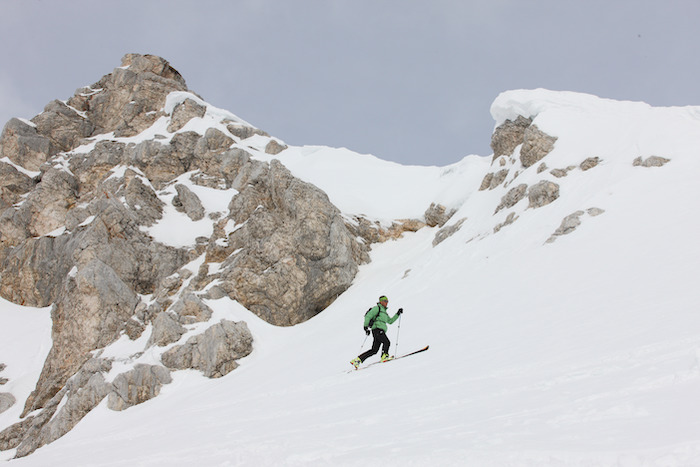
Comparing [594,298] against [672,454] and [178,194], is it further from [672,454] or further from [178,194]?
[178,194]

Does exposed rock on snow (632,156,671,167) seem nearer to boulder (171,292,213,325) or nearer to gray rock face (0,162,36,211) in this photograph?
boulder (171,292,213,325)

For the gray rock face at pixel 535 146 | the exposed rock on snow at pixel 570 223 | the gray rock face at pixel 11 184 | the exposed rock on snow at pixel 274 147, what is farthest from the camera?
the exposed rock on snow at pixel 274 147

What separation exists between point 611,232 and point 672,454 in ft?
48.2

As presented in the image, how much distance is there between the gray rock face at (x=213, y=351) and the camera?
19.4 metres

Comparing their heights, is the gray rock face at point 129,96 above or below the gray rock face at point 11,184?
above

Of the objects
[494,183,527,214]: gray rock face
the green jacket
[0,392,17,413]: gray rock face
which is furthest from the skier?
[0,392,17,413]: gray rock face

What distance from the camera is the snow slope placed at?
4.76 meters

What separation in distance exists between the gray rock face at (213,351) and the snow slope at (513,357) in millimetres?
583

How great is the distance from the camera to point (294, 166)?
47406 mm

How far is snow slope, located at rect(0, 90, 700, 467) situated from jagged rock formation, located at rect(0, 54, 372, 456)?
2024 millimetres

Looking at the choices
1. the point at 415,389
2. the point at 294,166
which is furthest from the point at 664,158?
the point at 294,166

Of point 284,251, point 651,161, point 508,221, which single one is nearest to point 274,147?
point 284,251

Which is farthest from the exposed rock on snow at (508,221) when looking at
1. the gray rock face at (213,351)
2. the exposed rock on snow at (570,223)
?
the gray rock face at (213,351)

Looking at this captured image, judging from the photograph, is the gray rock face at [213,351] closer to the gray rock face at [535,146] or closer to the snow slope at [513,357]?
the snow slope at [513,357]
